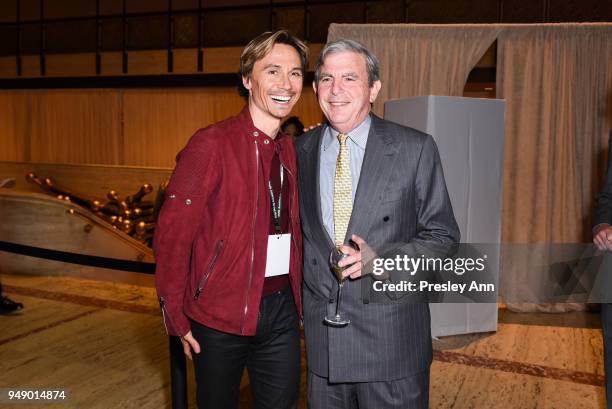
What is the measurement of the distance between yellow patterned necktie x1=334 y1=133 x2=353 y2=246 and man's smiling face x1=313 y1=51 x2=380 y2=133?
83 millimetres

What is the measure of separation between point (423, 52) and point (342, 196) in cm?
449

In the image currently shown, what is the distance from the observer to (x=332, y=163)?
75.6 inches

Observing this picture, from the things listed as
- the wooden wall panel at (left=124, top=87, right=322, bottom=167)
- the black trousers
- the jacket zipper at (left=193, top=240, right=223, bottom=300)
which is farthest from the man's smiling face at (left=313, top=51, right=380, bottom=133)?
A: the wooden wall panel at (left=124, top=87, right=322, bottom=167)

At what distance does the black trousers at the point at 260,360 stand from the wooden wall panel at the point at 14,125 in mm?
11825

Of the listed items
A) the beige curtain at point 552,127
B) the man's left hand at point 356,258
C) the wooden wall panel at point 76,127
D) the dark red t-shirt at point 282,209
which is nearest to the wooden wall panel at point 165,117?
the wooden wall panel at point 76,127

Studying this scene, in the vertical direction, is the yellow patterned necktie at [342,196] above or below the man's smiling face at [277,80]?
below

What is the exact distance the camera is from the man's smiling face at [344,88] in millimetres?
1820

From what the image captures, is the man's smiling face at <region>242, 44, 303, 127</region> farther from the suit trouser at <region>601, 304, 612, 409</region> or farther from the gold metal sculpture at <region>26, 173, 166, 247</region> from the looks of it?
the gold metal sculpture at <region>26, 173, 166, 247</region>

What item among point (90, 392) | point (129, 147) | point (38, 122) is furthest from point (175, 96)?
point (90, 392)

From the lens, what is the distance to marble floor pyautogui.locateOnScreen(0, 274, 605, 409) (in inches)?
142

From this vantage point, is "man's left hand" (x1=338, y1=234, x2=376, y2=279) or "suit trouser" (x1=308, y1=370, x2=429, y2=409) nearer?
"man's left hand" (x1=338, y1=234, x2=376, y2=279)

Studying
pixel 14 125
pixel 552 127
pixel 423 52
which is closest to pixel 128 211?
pixel 14 125

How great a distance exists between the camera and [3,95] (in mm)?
12602

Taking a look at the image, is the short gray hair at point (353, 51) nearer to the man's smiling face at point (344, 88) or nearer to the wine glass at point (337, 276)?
the man's smiling face at point (344, 88)
